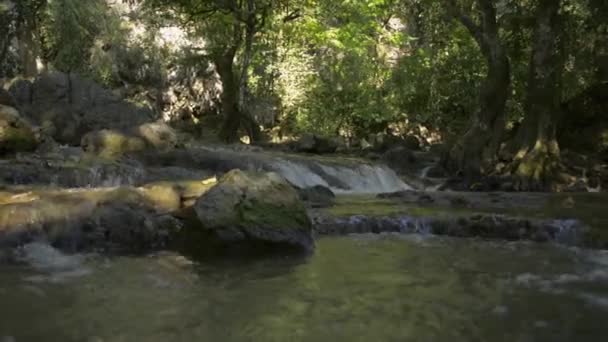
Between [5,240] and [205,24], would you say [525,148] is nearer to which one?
[205,24]

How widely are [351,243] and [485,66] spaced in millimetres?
17364

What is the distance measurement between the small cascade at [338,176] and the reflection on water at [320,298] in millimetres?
7953

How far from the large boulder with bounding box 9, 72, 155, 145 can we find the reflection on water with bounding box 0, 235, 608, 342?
38.4ft

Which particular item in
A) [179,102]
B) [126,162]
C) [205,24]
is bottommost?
[126,162]

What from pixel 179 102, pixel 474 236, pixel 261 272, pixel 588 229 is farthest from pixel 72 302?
pixel 179 102

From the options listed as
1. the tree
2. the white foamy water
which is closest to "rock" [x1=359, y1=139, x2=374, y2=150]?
the tree

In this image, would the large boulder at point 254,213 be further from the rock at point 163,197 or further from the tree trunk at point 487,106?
the tree trunk at point 487,106

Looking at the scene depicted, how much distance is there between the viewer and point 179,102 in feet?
99.0

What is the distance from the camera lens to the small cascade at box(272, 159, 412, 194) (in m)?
16.1

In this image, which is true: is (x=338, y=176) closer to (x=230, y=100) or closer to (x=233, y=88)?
(x=230, y=100)

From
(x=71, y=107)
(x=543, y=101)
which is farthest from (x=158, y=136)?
(x=543, y=101)

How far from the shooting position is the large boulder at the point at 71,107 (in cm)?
1823

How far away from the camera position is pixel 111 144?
49.3ft

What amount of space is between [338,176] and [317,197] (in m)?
4.32
